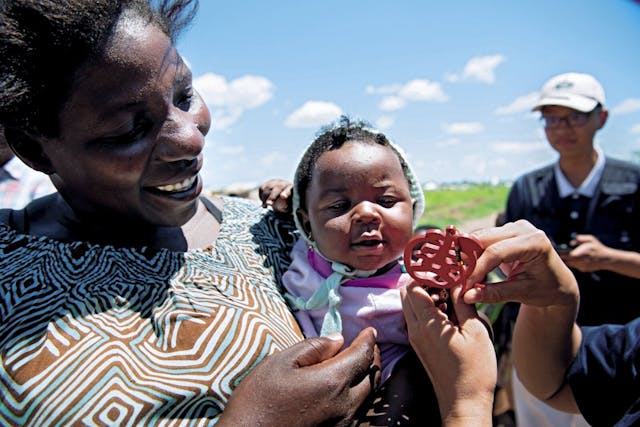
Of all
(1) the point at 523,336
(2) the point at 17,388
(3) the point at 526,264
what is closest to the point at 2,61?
(2) the point at 17,388

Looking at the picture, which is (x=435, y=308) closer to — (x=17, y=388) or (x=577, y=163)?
(x=17, y=388)

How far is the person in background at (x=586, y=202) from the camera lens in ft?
12.4

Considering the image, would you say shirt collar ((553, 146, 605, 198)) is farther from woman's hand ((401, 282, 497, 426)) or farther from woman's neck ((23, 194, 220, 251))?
woman's neck ((23, 194, 220, 251))

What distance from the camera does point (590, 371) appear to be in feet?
6.63

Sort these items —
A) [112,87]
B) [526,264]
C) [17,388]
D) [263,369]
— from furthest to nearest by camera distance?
1. [526,264]
2. [112,87]
3. [263,369]
4. [17,388]

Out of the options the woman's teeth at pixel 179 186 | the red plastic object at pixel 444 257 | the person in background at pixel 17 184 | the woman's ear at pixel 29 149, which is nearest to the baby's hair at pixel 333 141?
the woman's teeth at pixel 179 186

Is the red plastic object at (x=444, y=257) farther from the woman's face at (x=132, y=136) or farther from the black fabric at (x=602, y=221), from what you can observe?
the black fabric at (x=602, y=221)

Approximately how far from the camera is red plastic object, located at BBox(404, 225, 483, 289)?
157cm

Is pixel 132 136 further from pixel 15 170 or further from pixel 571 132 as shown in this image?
pixel 571 132

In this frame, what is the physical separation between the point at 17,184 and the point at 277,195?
6.38ft

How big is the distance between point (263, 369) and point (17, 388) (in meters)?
0.63

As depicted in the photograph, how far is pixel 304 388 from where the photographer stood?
56.2 inches

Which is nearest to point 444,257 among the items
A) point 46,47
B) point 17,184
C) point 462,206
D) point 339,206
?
point 339,206

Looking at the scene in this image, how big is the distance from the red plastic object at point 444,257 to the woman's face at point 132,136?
0.85m
